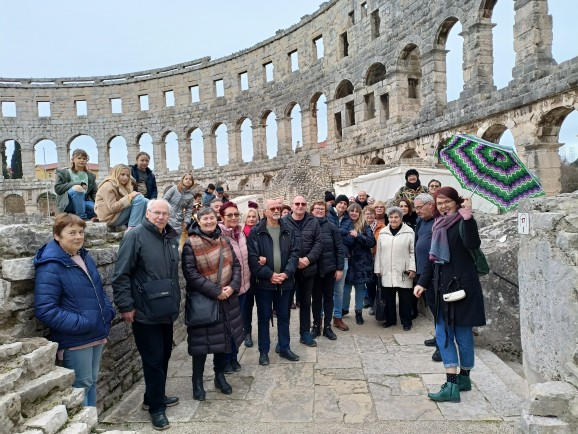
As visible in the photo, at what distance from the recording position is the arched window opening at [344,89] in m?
22.5

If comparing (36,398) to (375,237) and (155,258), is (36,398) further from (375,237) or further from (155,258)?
(375,237)

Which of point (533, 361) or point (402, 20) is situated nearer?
point (533, 361)

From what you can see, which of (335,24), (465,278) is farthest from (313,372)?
(335,24)

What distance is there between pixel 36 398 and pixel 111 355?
1.41 meters

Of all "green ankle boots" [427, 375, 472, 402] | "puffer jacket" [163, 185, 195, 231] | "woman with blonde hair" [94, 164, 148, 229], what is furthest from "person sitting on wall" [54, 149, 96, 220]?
"green ankle boots" [427, 375, 472, 402]

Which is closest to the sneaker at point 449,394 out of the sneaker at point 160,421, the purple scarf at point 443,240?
the purple scarf at point 443,240

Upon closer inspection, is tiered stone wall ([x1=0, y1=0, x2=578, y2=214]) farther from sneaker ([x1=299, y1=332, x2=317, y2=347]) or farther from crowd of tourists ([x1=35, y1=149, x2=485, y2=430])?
sneaker ([x1=299, y1=332, x2=317, y2=347])

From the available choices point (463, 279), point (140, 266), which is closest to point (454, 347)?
point (463, 279)

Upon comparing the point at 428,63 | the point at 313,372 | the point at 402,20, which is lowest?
the point at 313,372

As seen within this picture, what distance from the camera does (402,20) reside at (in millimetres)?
17531

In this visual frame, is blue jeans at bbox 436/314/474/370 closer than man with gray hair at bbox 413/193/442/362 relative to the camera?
Yes

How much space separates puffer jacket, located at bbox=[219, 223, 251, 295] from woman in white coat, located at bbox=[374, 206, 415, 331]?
2.10 m

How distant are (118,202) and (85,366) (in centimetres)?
209

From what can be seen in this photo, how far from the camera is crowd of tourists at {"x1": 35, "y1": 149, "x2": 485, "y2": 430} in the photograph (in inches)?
119
